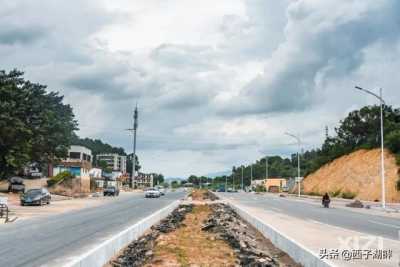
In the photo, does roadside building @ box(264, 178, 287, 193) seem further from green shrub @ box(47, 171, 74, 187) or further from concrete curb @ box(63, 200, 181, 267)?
concrete curb @ box(63, 200, 181, 267)

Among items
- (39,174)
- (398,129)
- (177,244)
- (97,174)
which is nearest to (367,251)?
(177,244)

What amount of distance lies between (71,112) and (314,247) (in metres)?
73.7

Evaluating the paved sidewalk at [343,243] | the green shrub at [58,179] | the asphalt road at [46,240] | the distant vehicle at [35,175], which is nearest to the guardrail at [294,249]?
the paved sidewalk at [343,243]

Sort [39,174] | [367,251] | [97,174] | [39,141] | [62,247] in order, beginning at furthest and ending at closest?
1. [97,174]
2. [39,174]
3. [39,141]
4. [62,247]
5. [367,251]

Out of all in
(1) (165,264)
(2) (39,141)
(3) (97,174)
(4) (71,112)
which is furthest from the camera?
(3) (97,174)

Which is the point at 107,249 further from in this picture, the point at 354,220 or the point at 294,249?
the point at 354,220

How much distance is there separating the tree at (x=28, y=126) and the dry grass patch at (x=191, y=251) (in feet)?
127

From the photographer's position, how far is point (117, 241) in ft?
55.8

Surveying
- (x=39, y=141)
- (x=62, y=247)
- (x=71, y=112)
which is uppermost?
(x=71, y=112)

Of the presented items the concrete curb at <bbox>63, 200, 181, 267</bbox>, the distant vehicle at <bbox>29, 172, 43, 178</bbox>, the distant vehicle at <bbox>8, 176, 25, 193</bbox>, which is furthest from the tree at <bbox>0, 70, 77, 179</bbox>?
the concrete curb at <bbox>63, 200, 181, 267</bbox>

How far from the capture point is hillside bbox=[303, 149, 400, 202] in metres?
70.2

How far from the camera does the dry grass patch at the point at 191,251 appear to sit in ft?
48.5

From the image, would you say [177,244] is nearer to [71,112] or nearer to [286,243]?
[286,243]

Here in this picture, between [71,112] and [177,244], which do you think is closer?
[177,244]
